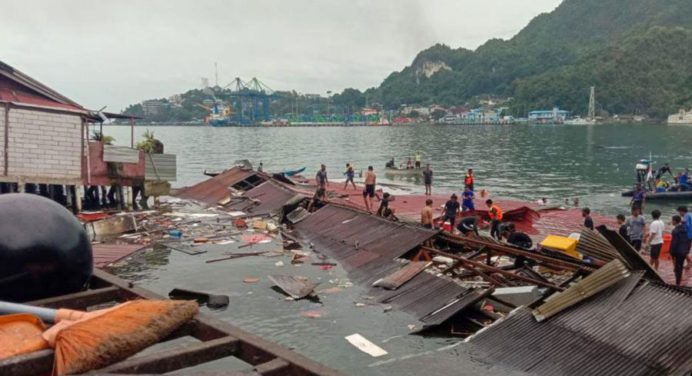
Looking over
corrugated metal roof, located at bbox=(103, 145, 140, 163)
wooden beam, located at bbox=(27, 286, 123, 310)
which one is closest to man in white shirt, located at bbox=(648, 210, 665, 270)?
wooden beam, located at bbox=(27, 286, 123, 310)

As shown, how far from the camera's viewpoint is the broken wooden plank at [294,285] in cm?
1420

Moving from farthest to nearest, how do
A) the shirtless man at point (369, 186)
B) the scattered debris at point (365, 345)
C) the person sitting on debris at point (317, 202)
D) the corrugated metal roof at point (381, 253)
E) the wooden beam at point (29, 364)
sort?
the shirtless man at point (369, 186) → the person sitting on debris at point (317, 202) → the corrugated metal roof at point (381, 253) → the scattered debris at point (365, 345) → the wooden beam at point (29, 364)

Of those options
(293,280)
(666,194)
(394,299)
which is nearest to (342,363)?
(394,299)

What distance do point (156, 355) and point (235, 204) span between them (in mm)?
25433

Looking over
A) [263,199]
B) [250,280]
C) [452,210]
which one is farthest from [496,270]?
[263,199]

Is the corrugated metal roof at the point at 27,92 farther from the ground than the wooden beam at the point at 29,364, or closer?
farther from the ground

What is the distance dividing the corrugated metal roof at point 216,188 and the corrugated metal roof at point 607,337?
23.0 meters

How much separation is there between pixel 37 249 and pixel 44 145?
20.8 metres

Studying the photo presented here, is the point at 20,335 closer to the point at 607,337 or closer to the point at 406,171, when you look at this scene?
the point at 607,337

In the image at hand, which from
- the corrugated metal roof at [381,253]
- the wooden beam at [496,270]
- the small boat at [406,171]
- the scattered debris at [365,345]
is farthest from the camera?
the small boat at [406,171]

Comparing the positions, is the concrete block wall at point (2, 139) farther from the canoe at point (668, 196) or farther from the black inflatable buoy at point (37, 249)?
the canoe at point (668, 196)

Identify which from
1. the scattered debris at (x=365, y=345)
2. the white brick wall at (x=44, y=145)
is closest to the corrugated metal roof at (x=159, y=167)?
the white brick wall at (x=44, y=145)

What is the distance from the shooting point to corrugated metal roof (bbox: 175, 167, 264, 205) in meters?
31.4

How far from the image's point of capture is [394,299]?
1338cm
